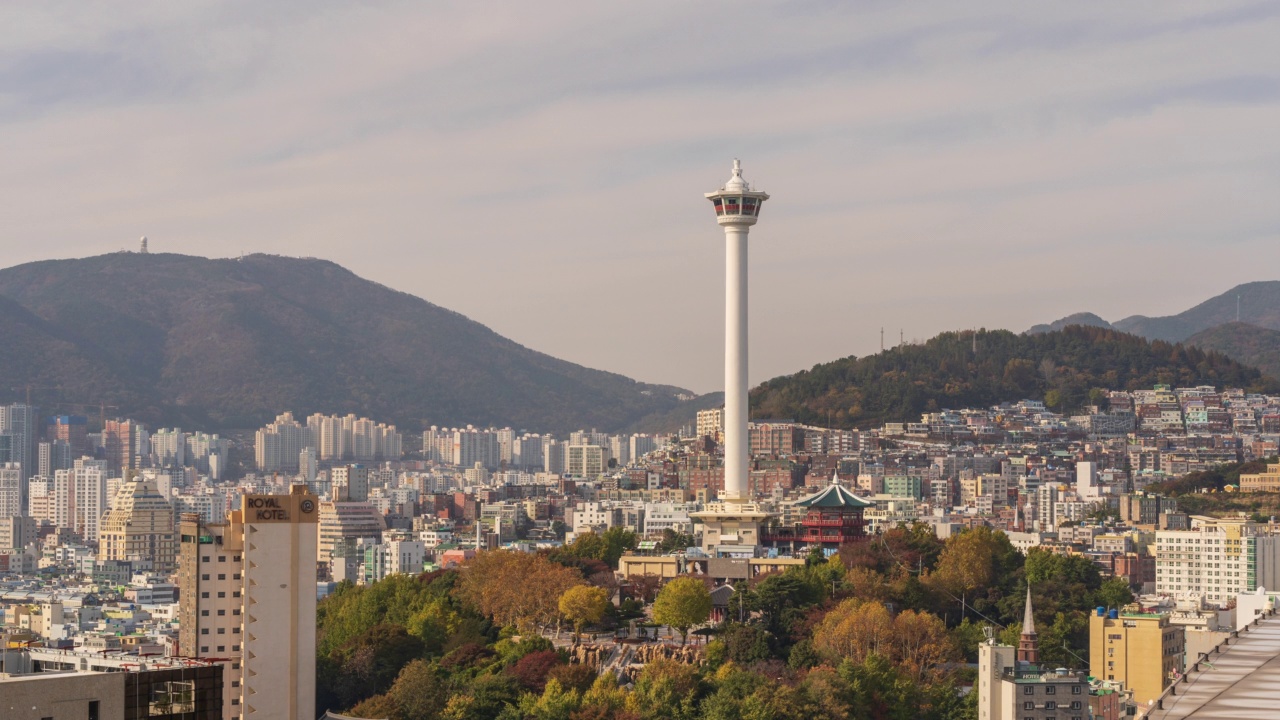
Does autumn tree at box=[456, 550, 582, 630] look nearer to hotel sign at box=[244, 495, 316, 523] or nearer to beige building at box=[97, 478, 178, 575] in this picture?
hotel sign at box=[244, 495, 316, 523]

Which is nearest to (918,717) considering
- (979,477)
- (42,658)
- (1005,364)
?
(42,658)

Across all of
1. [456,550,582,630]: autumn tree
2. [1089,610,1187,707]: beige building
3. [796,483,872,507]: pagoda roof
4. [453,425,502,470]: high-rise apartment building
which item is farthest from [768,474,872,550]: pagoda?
[453,425,502,470]: high-rise apartment building

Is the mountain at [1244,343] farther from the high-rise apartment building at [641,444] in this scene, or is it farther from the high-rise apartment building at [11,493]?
the high-rise apartment building at [11,493]

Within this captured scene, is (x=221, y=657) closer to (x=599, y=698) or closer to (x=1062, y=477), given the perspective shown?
(x=599, y=698)

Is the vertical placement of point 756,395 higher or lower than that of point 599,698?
higher

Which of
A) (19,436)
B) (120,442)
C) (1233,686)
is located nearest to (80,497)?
(19,436)

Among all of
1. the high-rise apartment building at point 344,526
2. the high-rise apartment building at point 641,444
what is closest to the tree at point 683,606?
the high-rise apartment building at point 344,526
